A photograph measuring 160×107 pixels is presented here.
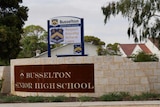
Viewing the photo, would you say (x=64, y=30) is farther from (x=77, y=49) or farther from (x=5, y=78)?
(x=5, y=78)

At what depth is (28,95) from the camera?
2017cm

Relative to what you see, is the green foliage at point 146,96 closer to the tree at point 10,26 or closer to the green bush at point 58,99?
the green bush at point 58,99

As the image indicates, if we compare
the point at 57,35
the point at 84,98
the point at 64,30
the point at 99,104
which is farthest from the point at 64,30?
the point at 99,104

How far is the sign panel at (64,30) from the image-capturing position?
2317 centimetres

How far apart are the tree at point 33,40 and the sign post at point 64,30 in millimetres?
50325

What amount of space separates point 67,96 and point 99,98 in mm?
1865

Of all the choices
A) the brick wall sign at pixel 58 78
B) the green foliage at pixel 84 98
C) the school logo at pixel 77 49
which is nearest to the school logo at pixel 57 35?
the school logo at pixel 77 49

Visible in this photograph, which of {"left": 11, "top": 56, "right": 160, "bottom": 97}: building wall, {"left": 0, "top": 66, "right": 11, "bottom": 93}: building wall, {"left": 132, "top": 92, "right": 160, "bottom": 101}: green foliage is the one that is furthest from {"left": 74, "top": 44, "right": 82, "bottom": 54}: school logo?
{"left": 132, "top": 92, "right": 160, "bottom": 101}: green foliage

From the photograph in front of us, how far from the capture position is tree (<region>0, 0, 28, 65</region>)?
30.5 metres

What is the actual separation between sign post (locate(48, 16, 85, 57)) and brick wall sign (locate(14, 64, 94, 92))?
331 cm

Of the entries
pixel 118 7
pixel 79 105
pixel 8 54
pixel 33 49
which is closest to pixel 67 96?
pixel 79 105

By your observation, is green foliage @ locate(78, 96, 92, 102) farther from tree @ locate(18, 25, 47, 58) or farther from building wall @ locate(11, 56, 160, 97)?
tree @ locate(18, 25, 47, 58)

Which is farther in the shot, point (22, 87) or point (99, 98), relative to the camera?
point (22, 87)

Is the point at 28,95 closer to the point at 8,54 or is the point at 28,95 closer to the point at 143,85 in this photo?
the point at 143,85
